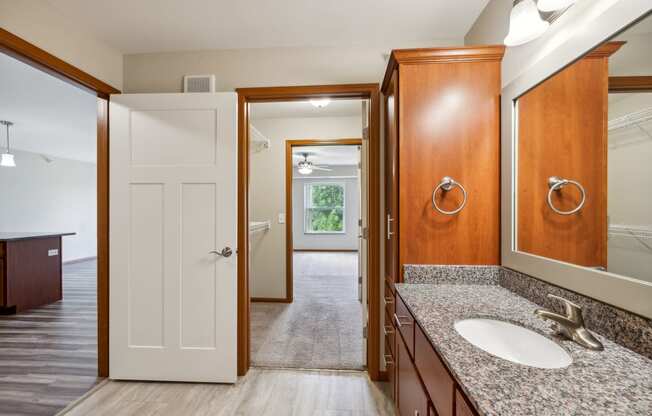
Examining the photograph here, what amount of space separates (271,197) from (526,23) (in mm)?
3108

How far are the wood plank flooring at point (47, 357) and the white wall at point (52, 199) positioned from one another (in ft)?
11.2

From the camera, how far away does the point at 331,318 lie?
3.27m

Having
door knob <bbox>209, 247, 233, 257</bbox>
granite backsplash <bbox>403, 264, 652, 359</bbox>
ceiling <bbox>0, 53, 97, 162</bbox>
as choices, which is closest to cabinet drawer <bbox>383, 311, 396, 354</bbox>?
granite backsplash <bbox>403, 264, 652, 359</bbox>

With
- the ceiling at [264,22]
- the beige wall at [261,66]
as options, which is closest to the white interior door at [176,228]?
the beige wall at [261,66]

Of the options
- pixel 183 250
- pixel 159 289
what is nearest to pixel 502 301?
pixel 183 250

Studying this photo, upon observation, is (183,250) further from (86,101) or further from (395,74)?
(86,101)

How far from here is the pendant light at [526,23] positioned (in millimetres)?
1122

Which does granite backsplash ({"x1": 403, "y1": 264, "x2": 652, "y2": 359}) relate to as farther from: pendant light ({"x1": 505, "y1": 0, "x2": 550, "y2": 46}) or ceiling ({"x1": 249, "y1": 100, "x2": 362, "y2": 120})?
ceiling ({"x1": 249, "y1": 100, "x2": 362, "y2": 120})

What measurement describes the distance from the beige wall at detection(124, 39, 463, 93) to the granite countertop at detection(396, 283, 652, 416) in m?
1.78

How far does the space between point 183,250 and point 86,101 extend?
2637mm

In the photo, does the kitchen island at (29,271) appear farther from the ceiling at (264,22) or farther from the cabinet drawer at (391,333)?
the cabinet drawer at (391,333)

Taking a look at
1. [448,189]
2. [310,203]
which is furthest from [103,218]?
[310,203]

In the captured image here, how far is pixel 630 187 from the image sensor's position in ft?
2.89

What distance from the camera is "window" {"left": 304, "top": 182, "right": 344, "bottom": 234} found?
8625 mm
